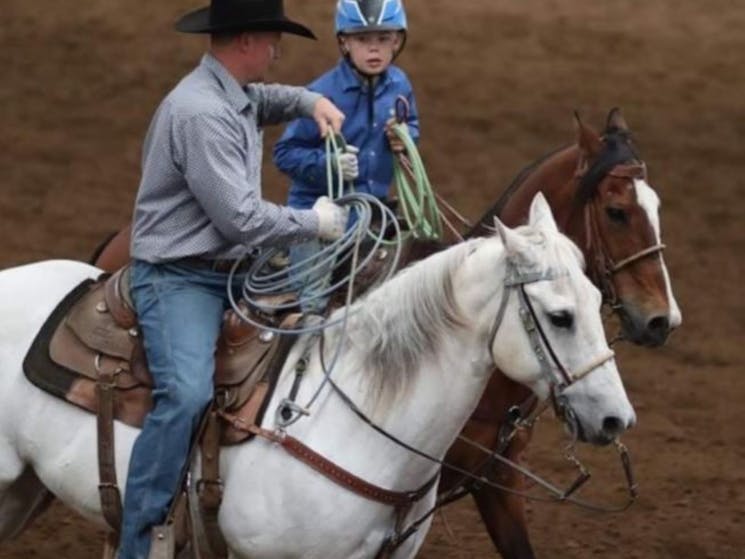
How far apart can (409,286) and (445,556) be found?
9.48ft

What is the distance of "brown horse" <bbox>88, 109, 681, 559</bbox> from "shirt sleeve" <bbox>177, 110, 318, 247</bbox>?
95 centimetres

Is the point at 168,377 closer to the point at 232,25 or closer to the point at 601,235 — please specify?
the point at 232,25

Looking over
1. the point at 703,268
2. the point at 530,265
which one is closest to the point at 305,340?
the point at 530,265

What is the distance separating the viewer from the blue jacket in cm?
780

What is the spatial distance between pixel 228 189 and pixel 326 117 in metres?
0.74

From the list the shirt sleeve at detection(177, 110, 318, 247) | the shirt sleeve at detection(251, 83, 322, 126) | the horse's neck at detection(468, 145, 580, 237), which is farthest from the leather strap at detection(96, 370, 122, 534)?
the horse's neck at detection(468, 145, 580, 237)

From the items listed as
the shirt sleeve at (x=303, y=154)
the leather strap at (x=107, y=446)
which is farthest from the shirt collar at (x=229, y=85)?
the shirt sleeve at (x=303, y=154)

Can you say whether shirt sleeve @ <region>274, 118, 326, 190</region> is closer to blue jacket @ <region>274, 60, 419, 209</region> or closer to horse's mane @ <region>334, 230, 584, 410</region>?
blue jacket @ <region>274, 60, 419, 209</region>

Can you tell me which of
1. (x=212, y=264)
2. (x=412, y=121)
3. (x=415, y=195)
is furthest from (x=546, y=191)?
(x=212, y=264)

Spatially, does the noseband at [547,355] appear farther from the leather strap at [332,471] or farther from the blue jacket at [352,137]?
the blue jacket at [352,137]

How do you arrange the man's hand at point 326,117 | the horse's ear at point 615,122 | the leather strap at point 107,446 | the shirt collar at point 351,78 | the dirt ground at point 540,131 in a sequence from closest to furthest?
the leather strap at point 107,446
the man's hand at point 326,117
the horse's ear at point 615,122
the shirt collar at point 351,78
the dirt ground at point 540,131

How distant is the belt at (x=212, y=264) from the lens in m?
6.57

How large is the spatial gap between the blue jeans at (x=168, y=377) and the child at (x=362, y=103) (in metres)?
1.29

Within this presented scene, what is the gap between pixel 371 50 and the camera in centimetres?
784
